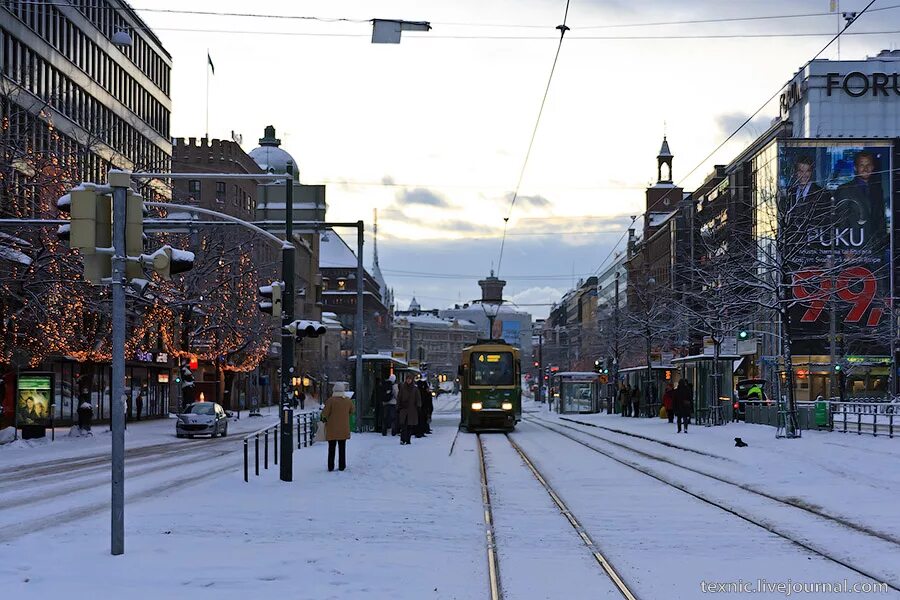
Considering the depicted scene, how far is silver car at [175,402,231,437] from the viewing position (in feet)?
151

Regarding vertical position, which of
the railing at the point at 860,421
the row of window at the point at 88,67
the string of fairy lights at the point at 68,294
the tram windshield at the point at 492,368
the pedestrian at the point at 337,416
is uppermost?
the row of window at the point at 88,67

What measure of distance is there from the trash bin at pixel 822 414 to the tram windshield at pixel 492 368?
37.3ft

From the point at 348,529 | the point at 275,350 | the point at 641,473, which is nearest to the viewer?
the point at 348,529

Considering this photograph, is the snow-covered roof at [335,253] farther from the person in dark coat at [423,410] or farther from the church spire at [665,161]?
the person in dark coat at [423,410]

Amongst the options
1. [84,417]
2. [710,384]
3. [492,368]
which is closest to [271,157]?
[492,368]

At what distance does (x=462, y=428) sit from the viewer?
51.1 metres

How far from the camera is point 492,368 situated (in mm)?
45531

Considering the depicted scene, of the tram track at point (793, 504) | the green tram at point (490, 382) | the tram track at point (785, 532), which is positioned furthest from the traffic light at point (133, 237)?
the green tram at point (490, 382)

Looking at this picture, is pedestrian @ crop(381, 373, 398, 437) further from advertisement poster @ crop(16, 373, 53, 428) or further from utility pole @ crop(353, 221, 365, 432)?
advertisement poster @ crop(16, 373, 53, 428)

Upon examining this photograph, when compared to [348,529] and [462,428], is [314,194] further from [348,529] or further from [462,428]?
[462,428]

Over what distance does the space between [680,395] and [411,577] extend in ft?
104

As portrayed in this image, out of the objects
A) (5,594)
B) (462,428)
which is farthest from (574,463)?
(462,428)

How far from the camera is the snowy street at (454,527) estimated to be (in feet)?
36.2

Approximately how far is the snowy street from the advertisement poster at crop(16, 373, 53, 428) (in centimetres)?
971
